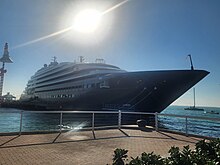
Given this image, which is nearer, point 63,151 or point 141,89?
point 63,151

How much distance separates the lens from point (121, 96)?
32906 mm

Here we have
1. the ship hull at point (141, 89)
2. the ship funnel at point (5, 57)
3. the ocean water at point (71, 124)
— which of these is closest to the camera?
the ocean water at point (71, 124)

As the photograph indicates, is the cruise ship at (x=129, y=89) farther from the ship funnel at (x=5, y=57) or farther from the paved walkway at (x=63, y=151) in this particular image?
the ship funnel at (x=5, y=57)

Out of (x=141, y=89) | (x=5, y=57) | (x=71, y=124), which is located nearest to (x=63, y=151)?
(x=71, y=124)

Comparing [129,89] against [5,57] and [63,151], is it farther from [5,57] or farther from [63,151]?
[5,57]

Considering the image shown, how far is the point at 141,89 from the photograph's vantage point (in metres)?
31.0

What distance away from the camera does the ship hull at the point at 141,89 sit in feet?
98.2

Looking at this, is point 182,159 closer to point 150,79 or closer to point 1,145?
point 1,145

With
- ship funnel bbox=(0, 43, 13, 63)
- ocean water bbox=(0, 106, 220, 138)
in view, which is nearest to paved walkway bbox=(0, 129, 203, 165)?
ocean water bbox=(0, 106, 220, 138)

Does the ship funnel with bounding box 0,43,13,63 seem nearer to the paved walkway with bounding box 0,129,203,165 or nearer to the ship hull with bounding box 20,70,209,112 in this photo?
the ship hull with bounding box 20,70,209,112

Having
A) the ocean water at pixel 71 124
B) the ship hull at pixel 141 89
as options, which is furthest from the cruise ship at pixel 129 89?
the ocean water at pixel 71 124

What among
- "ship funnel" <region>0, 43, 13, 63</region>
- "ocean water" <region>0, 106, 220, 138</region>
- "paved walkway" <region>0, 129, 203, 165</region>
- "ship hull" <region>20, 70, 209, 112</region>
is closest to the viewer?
"paved walkway" <region>0, 129, 203, 165</region>

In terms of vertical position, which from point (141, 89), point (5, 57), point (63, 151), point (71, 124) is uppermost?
point (5, 57)

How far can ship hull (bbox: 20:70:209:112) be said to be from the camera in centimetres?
2992
